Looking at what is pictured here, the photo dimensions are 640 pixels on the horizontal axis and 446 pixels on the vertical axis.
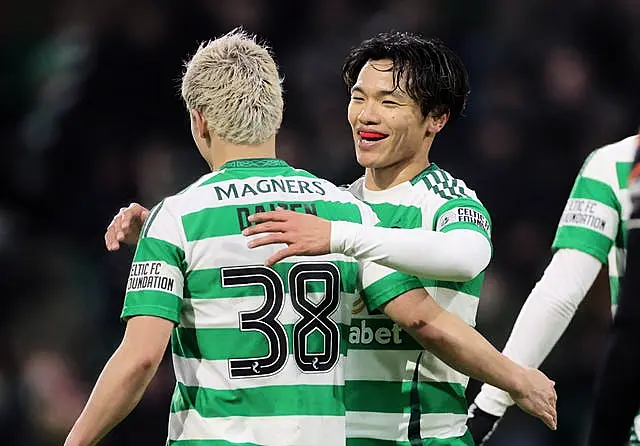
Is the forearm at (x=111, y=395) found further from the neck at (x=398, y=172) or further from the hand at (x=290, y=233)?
the neck at (x=398, y=172)

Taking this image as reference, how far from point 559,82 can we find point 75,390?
3.53 m

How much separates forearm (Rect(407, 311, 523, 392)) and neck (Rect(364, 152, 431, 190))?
0.63 metres

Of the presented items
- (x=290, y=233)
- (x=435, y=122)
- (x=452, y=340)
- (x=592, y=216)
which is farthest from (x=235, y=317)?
(x=592, y=216)

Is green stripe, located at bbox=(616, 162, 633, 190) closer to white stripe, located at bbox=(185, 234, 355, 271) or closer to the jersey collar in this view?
the jersey collar

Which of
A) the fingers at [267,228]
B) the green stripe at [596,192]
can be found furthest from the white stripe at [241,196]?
the green stripe at [596,192]

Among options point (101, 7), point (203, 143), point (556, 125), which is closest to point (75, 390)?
point (101, 7)

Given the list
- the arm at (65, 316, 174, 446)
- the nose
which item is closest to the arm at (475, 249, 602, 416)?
the nose

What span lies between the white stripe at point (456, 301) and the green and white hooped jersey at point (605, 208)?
1.40ft

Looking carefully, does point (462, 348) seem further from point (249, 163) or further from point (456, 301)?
point (249, 163)

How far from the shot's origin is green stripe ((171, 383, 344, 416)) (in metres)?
3.08

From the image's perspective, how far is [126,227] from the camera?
352cm

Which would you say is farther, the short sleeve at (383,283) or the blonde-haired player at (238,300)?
the short sleeve at (383,283)

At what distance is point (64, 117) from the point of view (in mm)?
8008

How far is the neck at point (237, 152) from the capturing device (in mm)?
3225
